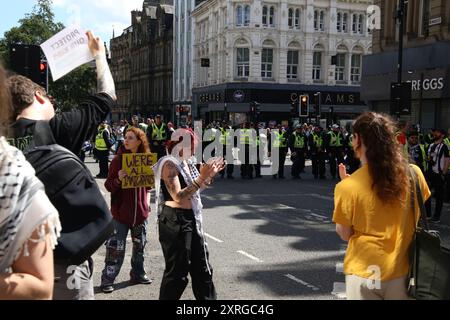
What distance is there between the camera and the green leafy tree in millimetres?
39906

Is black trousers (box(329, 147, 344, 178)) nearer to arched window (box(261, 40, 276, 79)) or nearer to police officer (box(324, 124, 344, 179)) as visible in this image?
police officer (box(324, 124, 344, 179))

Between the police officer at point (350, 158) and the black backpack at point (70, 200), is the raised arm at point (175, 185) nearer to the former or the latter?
the black backpack at point (70, 200)

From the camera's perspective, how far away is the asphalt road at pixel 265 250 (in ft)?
20.1

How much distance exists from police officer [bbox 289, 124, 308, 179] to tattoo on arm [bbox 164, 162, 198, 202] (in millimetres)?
15694

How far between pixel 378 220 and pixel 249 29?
5195cm

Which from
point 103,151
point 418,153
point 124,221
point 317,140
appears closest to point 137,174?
point 124,221

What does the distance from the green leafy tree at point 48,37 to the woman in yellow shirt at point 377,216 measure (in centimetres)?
3722

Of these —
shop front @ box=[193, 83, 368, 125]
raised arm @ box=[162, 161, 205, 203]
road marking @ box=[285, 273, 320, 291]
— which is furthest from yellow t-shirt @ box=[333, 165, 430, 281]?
shop front @ box=[193, 83, 368, 125]

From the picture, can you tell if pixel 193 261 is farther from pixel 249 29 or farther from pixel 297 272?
pixel 249 29

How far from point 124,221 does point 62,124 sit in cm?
341

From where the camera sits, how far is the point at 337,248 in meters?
8.38

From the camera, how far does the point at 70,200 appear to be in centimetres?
241

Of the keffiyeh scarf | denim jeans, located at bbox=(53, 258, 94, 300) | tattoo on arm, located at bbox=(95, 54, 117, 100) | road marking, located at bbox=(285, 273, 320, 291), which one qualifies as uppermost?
tattoo on arm, located at bbox=(95, 54, 117, 100)
